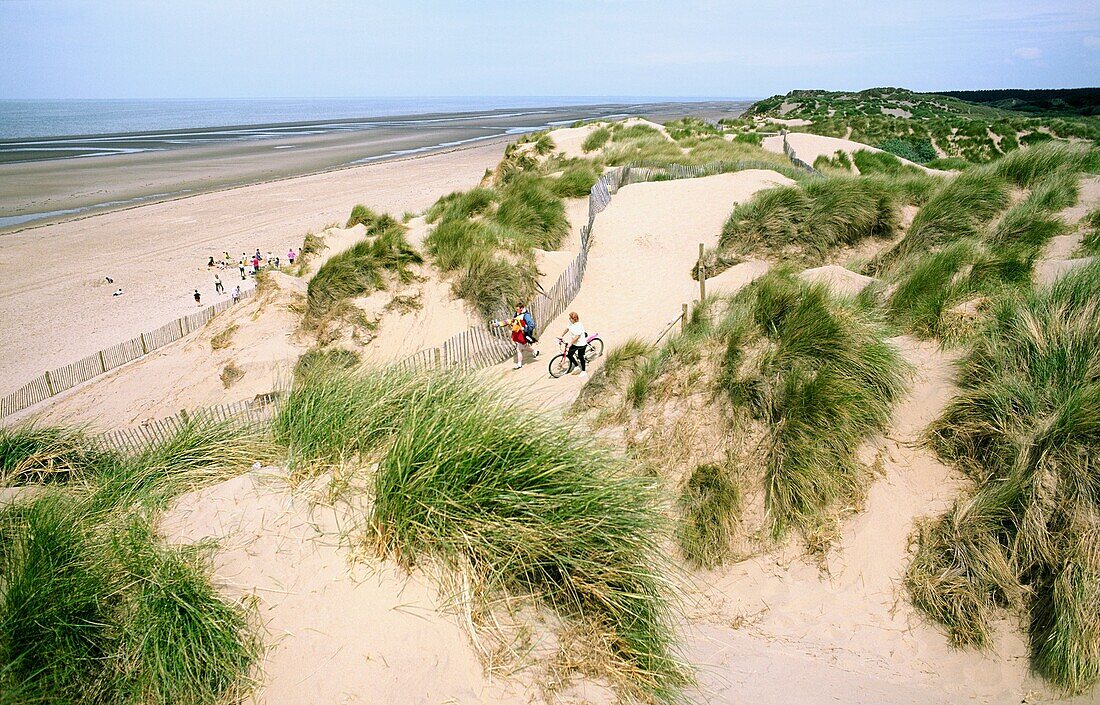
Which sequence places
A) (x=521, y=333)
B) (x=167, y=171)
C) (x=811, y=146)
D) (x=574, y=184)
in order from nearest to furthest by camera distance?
(x=521, y=333)
(x=574, y=184)
(x=811, y=146)
(x=167, y=171)

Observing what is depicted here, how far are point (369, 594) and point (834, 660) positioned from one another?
3801mm

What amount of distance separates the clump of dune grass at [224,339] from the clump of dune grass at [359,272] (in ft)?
6.23

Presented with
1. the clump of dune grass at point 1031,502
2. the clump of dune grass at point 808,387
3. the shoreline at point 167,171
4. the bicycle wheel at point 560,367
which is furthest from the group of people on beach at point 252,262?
the clump of dune grass at point 1031,502

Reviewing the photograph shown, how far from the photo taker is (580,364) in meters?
10.8

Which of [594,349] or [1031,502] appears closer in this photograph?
[1031,502]

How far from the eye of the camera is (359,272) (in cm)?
1502

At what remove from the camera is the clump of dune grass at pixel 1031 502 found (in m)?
4.46

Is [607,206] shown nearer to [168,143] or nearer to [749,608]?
[749,608]

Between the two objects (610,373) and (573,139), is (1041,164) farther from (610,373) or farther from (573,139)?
(573,139)

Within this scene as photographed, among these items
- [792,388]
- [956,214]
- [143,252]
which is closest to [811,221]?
[956,214]

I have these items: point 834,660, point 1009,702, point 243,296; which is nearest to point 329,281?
point 243,296

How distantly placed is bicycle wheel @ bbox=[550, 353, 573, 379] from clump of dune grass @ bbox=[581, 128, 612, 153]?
21.0m

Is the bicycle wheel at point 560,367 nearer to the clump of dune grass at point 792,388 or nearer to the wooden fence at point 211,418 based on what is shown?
the clump of dune grass at point 792,388

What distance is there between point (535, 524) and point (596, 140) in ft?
95.9
